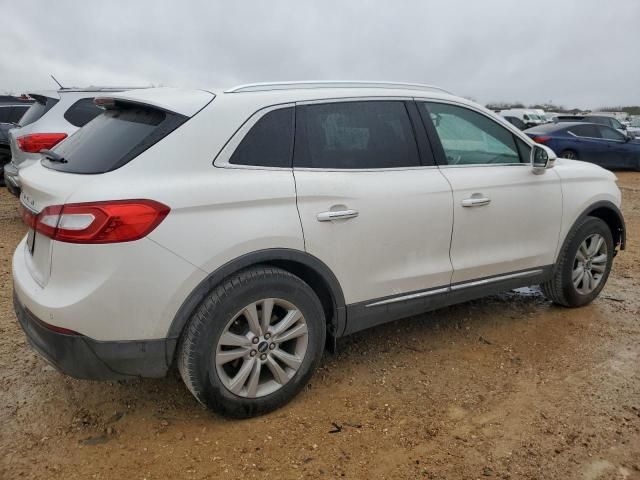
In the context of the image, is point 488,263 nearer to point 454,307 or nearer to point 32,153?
point 454,307

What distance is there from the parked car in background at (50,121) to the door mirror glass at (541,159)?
4.68m

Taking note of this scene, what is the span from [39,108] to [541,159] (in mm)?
5970

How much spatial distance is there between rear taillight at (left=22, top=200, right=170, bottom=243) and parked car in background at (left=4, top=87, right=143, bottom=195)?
14.3 feet

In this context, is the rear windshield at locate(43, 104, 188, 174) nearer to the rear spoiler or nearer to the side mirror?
the rear spoiler

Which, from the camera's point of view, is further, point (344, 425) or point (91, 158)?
point (344, 425)

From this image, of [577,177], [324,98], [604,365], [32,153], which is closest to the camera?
[324,98]

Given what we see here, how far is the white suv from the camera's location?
246 cm

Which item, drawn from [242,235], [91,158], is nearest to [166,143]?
[91,158]

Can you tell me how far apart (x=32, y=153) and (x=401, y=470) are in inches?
221

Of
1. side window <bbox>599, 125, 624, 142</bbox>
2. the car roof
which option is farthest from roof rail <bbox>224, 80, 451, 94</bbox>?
side window <bbox>599, 125, 624, 142</bbox>

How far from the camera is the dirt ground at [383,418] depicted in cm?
257

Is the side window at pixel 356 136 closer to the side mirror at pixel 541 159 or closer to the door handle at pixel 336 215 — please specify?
the door handle at pixel 336 215

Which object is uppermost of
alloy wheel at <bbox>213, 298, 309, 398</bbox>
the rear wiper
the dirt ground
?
the rear wiper

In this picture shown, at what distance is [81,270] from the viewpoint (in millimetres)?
2410
